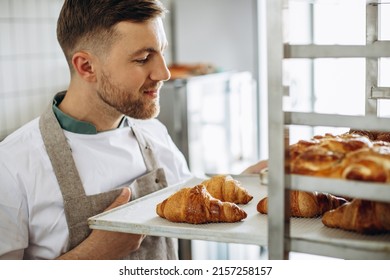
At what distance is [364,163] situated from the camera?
830 mm

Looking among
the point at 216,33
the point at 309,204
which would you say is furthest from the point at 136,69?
the point at 216,33

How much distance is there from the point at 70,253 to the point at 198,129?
5.88 feet

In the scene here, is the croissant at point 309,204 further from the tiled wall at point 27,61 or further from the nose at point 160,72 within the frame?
the tiled wall at point 27,61

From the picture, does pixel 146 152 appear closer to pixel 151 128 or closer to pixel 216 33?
pixel 151 128

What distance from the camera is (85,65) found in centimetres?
160

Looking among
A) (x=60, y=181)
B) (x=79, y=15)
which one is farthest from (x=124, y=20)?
(x=60, y=181)

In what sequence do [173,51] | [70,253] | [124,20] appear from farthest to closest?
[173,51]
[124,20]
[70,253]

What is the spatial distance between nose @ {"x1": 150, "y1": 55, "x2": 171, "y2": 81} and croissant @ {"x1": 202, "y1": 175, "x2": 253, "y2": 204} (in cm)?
35

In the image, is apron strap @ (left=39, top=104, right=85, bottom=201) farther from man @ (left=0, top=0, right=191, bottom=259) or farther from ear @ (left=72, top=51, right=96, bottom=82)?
ear @ (left=72, top=51, right=96, bottom=82)

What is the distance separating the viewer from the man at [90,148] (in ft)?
4.72

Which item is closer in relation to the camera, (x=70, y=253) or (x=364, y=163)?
(x=364, y=163)

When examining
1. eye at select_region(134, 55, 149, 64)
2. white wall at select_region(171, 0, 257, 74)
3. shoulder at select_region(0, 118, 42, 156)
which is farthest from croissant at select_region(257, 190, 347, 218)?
white wall at select_region(171, 0, 257, 74)

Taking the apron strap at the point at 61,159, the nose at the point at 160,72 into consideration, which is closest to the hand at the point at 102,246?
the apron strap at the point at 61,159
